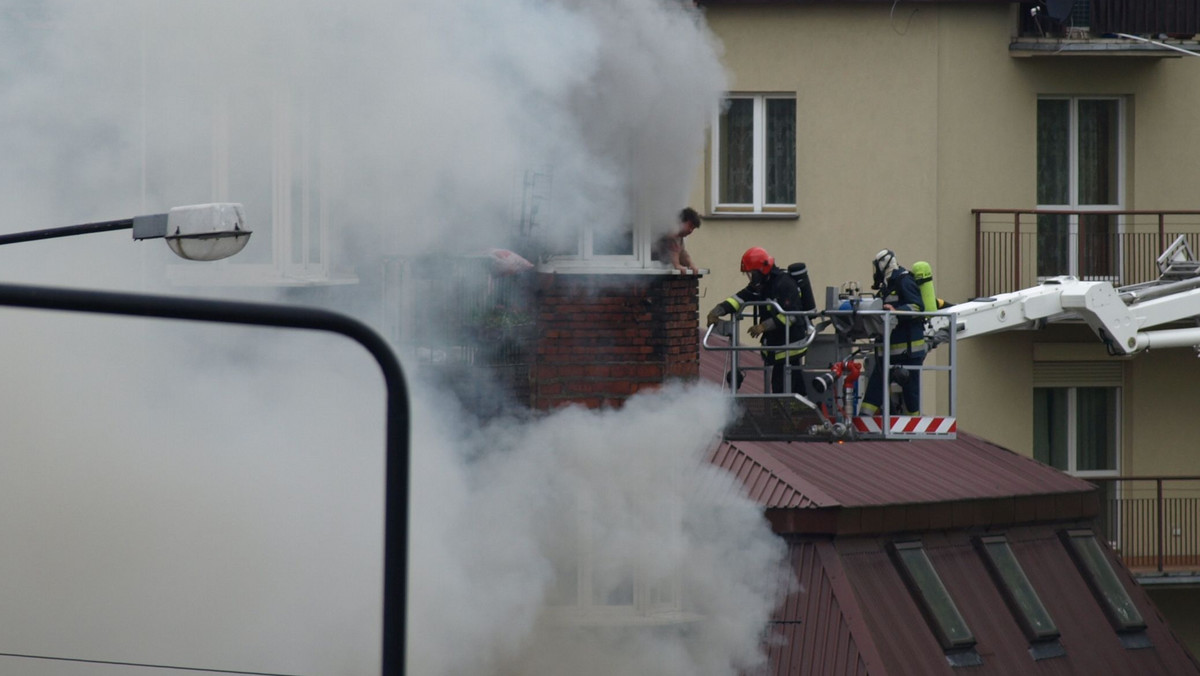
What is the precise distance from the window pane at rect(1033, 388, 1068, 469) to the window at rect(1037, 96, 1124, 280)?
1496 millimetres

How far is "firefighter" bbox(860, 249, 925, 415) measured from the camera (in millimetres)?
13148

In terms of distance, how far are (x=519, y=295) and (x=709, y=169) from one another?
891 cm

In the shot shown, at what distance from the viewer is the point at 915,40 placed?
19453mm

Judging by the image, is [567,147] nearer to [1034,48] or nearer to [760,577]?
[760,577]

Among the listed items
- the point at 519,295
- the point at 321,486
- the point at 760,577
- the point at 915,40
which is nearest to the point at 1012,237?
the point at 915,40

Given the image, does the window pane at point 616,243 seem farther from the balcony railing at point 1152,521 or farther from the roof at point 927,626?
the balcony railing at point 1152,521

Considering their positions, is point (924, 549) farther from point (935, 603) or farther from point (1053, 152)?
point (1053, 152)

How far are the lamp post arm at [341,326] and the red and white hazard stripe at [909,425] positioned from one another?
369 inches

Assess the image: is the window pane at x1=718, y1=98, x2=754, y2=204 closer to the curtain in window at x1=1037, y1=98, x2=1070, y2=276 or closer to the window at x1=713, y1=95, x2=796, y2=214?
the window at x1=713, y1=95, x2=796, y2=214

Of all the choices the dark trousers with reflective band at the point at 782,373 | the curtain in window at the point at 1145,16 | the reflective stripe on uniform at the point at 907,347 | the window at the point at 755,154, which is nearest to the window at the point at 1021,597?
the reflective stripe on uniform at the point at 907,347

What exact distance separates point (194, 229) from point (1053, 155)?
47.1 feet

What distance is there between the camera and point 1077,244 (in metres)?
19.8

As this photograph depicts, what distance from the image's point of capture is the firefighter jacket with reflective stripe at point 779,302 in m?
13.0

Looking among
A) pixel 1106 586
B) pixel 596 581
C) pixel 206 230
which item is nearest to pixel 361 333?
pixel 206 230
